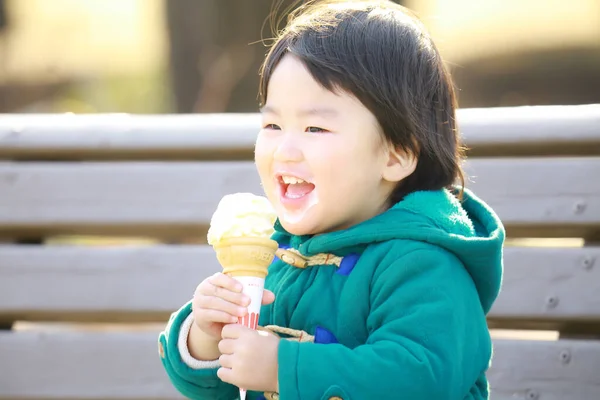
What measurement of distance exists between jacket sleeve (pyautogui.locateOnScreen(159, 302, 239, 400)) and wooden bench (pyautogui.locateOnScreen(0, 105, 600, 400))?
75 centimetres

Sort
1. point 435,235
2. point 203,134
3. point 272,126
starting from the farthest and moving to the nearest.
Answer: point 203,134, point 272,126, point 435,235

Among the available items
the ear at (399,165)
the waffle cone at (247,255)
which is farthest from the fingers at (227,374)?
the ear at (399,165)

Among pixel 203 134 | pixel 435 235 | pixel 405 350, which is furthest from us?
pixel 203 134

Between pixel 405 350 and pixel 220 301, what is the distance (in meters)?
0.42

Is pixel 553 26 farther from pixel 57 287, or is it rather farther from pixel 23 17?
pixel 57 287

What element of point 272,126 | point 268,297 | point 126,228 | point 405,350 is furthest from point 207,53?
point 405,350

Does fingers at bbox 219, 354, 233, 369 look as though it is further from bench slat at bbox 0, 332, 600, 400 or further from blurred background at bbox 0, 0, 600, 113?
blurred background at bbox 0, 0, 600, 113

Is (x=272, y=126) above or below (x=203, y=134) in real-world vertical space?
above

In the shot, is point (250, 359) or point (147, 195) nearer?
point (250, 359)

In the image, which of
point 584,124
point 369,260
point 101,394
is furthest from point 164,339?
point 584,124

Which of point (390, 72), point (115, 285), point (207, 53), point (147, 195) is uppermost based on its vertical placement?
point (390, 72)

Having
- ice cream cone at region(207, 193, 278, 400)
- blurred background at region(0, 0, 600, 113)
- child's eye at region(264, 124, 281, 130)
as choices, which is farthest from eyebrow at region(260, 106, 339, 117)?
blurred background at region(0, 0, 600, 113)

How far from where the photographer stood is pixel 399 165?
2.20 m

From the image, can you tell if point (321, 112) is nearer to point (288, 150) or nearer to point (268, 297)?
point (288, 150)
